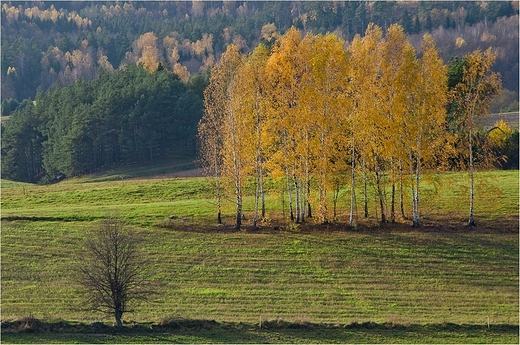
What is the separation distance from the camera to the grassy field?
107 feet

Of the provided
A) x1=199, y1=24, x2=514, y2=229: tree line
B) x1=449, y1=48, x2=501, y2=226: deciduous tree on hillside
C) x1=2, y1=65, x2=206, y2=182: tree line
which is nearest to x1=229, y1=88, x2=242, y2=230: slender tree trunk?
x1=199, y1=24, x2=514, y2=229: tree line

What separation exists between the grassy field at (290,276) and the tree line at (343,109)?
3.43 metres

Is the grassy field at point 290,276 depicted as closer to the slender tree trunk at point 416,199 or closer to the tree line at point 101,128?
the slender tree trunk at point 416,199

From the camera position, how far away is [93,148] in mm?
97125

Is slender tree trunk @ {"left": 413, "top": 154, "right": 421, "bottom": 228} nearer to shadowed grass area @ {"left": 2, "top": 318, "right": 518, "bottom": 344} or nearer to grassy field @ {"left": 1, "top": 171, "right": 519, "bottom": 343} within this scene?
grassy field @ {"left": 1, "top": 171, "right": 519, "bottom": 343}

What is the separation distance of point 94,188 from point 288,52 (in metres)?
27.7

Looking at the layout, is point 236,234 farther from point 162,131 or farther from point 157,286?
point 162,131

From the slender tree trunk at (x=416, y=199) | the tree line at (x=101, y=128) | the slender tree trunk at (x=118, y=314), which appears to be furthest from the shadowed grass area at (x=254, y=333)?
the tree line at (x=101, y=128)

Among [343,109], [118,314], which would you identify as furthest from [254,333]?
[343,109]

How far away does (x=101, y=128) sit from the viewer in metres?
97.1

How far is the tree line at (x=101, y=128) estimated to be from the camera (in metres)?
96.2

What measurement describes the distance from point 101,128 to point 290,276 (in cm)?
6211

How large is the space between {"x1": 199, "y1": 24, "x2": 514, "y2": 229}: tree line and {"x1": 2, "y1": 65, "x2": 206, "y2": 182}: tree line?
49.4m

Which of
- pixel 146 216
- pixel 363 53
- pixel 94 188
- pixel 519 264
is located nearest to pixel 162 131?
pixel 94 188
